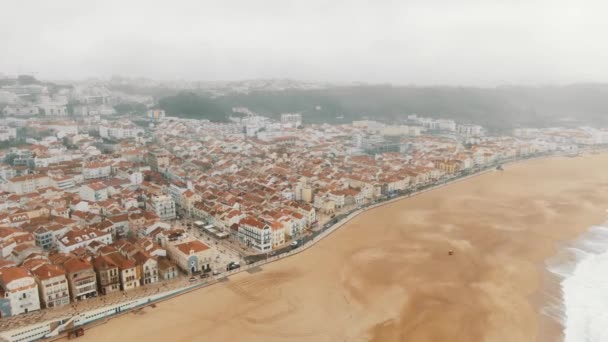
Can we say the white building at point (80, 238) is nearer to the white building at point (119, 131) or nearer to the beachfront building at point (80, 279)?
the beachfront building at point (80, 279)

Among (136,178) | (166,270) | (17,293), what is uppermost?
(136,178)

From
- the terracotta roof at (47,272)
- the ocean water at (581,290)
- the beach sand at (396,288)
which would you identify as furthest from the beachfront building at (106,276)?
the ocean water at (581,290)

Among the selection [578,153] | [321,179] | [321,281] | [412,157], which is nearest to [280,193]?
[321,179]

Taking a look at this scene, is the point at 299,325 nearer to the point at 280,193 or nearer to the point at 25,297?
the point at 25,297

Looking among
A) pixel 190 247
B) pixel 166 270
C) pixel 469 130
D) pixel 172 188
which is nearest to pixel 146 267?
pixel 166 270

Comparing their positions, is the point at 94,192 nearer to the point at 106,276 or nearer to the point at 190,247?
the point at 190,247

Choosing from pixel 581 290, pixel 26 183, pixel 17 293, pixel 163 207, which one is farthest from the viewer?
pixel 26 183

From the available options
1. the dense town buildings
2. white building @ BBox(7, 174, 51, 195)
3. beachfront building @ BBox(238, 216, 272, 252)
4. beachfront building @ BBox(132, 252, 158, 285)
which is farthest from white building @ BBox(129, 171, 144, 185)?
beachfront building @ BBox(132, 252, 158, 285)
